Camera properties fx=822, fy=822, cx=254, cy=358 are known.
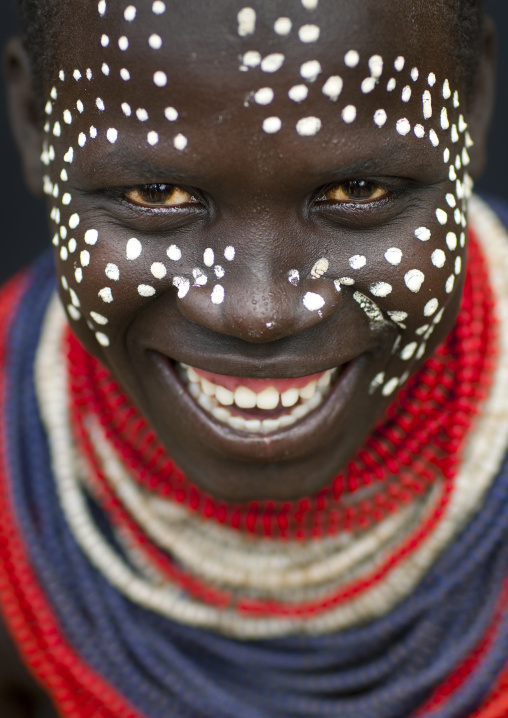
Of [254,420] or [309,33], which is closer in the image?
[309,33]

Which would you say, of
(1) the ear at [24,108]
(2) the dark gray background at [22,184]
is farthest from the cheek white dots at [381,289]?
(2) the dark gray background at [22,184]

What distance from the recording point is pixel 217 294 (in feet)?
3.67

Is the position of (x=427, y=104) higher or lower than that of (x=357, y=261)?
higher

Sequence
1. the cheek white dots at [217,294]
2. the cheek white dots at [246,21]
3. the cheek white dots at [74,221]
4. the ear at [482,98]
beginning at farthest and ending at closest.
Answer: the ear at [482,98] < the cheek white dots at [74,221] < the cheek white dots at [217,294] < the cheek white dots at [246,21]

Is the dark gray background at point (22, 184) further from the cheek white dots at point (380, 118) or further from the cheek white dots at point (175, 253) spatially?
the cheek white dots at point (175, 253)

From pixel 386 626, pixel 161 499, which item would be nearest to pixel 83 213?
pixel 161 499

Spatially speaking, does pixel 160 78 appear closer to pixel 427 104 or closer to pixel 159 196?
pixel 159 196

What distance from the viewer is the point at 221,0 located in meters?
1.01

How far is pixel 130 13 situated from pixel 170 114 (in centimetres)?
14

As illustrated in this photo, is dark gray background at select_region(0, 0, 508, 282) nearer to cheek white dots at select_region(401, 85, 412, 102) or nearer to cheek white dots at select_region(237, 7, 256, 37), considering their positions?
cheek white dots at select_region(401, 85, 412, 102)

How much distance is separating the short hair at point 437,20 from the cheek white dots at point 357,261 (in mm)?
326

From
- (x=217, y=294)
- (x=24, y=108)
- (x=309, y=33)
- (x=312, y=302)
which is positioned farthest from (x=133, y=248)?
(x=24, y=108)

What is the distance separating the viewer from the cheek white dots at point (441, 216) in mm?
1190

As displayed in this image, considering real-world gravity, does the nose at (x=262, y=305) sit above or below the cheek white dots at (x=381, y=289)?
below
